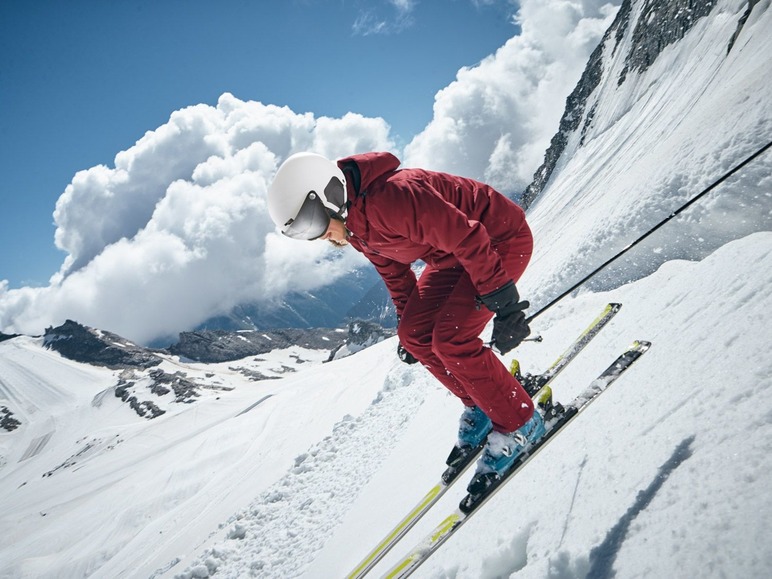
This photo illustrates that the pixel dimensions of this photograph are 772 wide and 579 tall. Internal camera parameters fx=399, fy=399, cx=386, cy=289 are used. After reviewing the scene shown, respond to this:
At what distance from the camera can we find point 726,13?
39.6 metres

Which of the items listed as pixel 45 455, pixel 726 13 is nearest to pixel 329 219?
pixel 726 13

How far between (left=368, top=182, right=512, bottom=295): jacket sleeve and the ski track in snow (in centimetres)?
447

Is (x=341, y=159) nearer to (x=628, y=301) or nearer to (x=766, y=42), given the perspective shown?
(x=628, y=301)

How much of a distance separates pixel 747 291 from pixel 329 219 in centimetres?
310

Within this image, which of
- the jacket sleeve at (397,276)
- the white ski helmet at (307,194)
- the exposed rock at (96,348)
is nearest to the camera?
the white ski helmet at (307,194)

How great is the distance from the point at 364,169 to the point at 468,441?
8.10ft

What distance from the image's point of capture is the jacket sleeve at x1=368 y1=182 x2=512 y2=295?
288 centimetres

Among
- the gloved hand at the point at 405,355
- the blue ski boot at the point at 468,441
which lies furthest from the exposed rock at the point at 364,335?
the blue ski boot at the point at 468,441

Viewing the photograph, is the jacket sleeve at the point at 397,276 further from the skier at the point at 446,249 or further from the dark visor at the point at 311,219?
the dark visor at the point at 311,219

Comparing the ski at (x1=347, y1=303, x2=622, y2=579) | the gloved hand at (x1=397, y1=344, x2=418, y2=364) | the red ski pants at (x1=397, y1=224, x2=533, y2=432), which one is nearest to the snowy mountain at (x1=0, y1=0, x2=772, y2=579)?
the ski at (x1=347, y1=303, x2=622, y2=579)

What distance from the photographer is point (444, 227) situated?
9.46ft

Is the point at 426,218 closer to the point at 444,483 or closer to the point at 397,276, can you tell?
the point at 397,276

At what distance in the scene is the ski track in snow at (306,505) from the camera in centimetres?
574

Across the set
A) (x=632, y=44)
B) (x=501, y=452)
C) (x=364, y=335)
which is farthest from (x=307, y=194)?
(x=364, y=335)
